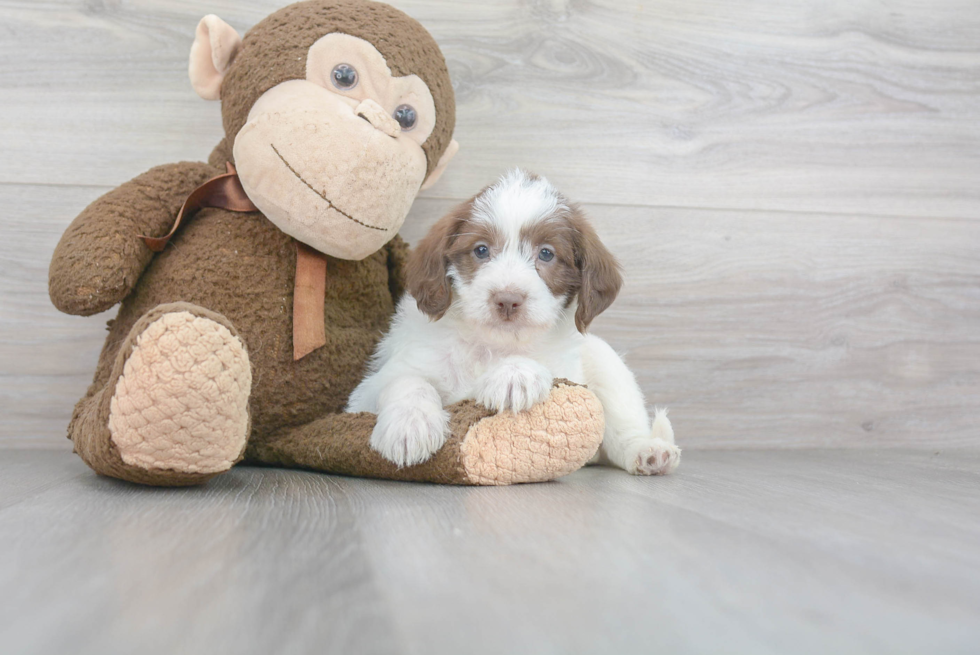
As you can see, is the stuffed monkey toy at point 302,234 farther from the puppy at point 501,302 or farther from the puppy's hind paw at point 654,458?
the puppy's hind paw at point 654,458

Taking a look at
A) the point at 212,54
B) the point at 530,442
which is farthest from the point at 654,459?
the point at 212,54

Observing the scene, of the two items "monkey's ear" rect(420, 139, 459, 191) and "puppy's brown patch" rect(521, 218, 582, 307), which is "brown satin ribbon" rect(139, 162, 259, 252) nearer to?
"monkey's ear" rect(420, 139, 459, 191)

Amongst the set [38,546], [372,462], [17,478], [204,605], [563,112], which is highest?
[563,112]

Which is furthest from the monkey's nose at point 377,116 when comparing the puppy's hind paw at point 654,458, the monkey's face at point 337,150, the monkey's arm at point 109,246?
the puppy's hind paw at point 654,458

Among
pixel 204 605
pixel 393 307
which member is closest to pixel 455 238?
pixel 393 307

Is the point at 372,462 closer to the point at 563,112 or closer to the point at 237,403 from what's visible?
the point at 237,403

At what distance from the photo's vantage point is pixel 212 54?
171cm

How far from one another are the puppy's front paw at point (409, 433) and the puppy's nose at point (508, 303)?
0.86 feet

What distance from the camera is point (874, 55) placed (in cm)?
243

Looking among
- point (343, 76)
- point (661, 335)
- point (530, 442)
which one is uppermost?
point (343, 76)

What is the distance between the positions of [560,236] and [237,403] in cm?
82

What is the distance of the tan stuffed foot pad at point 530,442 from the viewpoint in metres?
1.42

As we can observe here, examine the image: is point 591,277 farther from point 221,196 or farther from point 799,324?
point 799,324

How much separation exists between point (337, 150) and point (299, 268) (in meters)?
0.31
